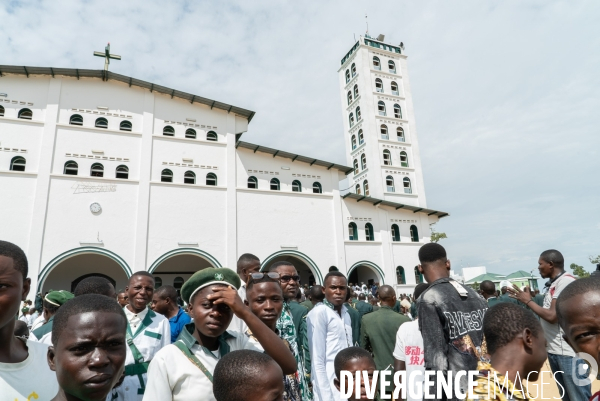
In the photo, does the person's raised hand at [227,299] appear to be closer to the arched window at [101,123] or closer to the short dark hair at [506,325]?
the short dark hair at [506,325]

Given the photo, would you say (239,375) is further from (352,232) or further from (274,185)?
(352,232)

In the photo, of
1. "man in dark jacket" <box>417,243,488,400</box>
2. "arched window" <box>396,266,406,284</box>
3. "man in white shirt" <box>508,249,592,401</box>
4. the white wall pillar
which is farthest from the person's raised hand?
"arched window" <box>396,266,406,284</box>

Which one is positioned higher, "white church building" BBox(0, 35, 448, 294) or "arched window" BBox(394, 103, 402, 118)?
"arched window" BBox(394, 103, 402, 118)

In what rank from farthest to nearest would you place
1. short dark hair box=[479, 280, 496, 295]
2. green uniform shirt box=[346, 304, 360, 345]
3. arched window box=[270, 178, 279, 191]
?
arched window box=[270, 178, 279, 191] → short dark hair box=[479, 280, 496, 295] → green uniform shirt box=[346, 304, 360, 345]

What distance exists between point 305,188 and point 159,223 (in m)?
8.21

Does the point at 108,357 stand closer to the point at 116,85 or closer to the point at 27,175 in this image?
the point at 27,175

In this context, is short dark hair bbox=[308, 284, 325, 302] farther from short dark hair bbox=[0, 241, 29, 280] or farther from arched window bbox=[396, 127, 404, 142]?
arched window bbox=[396, 127, 404, 142]

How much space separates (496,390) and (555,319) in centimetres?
332

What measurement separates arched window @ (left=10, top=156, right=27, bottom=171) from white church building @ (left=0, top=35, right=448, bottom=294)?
9 cm

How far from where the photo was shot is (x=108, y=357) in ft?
5.64

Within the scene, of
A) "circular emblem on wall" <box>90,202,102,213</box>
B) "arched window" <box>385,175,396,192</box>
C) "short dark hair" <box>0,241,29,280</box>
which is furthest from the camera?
"arched window" <box>385,175,396,192</box>

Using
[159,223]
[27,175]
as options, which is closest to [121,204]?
[159,223]

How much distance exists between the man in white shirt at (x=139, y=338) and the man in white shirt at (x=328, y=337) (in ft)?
4.73

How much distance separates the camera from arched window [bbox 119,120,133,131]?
19.1 m
